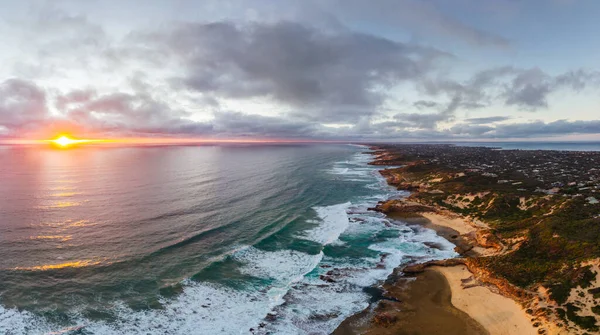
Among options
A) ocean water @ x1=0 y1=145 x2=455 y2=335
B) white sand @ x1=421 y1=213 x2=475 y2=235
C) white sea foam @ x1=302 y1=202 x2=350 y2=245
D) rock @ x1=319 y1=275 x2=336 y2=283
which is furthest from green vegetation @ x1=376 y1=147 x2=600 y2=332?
white sea foam @ x1=302 y1=202 x2=350 y2=245

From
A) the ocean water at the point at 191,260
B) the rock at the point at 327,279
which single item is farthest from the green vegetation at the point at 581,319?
the rock at the point at 327,279

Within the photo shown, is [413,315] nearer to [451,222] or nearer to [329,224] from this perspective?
[329,224]

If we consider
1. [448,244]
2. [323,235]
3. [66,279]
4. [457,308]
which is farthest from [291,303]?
[448,244]

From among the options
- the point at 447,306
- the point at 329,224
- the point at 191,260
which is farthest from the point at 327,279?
the point at 329,224

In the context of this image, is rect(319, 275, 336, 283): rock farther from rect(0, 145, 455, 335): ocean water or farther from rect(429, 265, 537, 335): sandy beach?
rect(429, 265, 537, 335): sandy beach

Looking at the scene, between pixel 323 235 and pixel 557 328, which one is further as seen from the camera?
pixel 323 235

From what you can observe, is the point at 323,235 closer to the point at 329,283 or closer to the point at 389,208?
the point at 329,283

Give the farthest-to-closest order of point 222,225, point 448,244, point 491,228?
point 222,225
point 491,228
point 448,244
